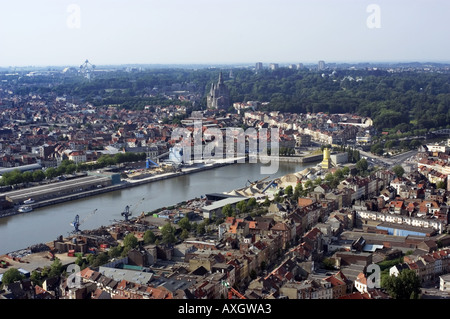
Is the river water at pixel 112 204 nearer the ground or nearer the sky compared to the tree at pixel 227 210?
nearer the ground

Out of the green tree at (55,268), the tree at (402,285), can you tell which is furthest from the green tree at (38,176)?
the tree at (402,285)

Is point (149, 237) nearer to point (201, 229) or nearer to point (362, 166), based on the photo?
point (201, 229)

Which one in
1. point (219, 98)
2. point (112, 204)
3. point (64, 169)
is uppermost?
point (219, 98)

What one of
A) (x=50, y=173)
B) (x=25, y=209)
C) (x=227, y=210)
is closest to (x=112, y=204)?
(x=25, y=209)

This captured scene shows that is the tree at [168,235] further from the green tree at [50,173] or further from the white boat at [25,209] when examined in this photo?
the green tree at [50,173]

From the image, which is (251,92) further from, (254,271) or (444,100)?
(254,271)

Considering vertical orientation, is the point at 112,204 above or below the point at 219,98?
below
